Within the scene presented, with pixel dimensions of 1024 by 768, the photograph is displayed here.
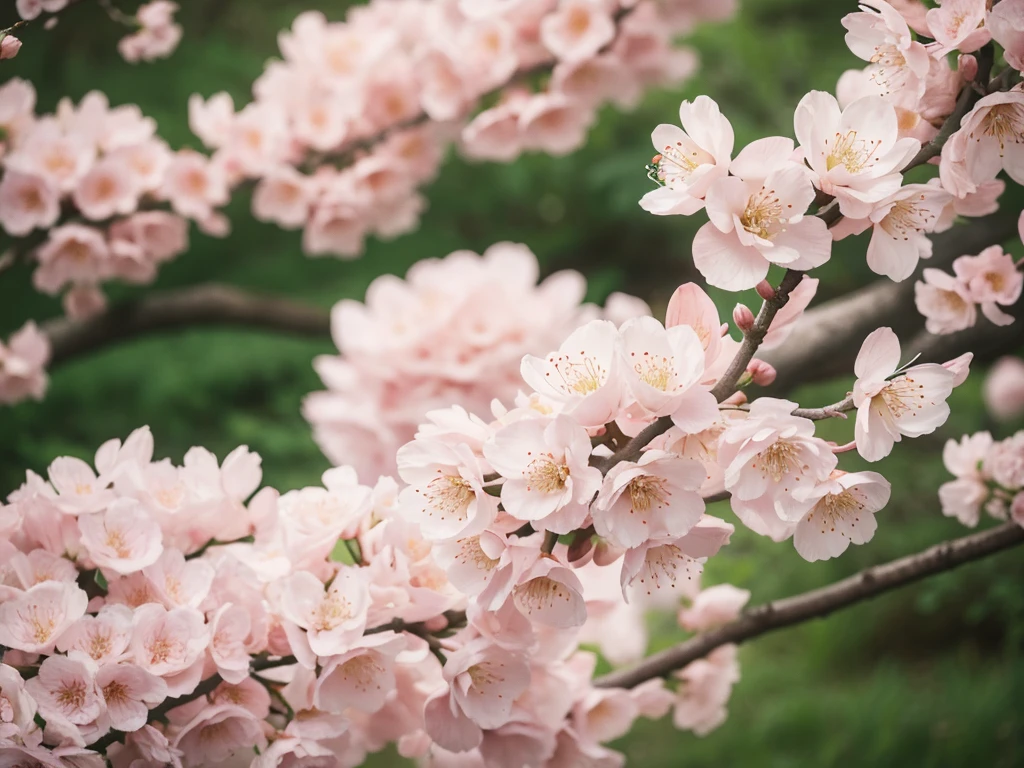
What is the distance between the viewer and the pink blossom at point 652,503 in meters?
0.39

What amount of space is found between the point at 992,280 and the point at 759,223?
221 mm

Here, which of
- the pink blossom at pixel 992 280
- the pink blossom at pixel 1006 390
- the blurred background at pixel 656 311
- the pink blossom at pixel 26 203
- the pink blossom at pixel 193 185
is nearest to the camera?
the pink blossom at pixel 992 280

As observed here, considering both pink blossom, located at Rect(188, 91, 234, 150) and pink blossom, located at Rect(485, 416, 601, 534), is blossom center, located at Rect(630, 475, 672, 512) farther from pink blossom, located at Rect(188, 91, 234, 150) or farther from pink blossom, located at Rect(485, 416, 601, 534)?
pink blossom, located at Rect(188, 91, 234, 150)

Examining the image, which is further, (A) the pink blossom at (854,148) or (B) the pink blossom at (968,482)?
(B) the pink blossom at (968,482)

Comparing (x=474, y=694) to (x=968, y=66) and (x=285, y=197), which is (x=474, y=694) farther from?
(x=285, y=197)

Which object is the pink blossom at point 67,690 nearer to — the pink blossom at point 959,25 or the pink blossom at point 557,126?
the pink blossom at point 959,25

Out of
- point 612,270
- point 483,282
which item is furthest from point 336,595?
point 612,270

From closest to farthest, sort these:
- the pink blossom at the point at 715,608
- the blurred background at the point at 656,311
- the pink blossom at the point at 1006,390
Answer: the pink blossom at the point at 715,608 < the blurred background at the point at 656,311 < the pink blossom at the point at 1006,390

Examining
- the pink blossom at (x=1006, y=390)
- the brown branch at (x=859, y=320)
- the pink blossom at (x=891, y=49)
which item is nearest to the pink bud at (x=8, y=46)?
the pink blossom at (x=891, y=49)

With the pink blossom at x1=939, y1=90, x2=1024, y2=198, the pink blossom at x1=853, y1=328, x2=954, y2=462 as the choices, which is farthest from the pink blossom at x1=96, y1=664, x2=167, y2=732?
the pink blossom at x1=939, y1=90, x2=1024, y2=198

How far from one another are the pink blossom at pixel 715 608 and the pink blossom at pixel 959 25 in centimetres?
37

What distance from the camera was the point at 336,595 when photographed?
47 centimetres

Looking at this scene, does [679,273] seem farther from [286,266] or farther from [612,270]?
[286,266]

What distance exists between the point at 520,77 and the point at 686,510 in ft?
1.97
